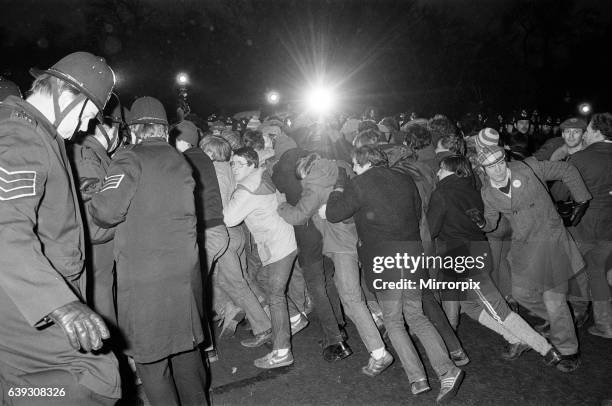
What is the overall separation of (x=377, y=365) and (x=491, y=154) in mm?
2286

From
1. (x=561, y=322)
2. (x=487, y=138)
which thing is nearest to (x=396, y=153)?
(x=487, y=138)

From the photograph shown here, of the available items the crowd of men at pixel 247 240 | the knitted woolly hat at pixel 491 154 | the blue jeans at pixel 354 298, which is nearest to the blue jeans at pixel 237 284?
the crowd of men at pixel 247 240

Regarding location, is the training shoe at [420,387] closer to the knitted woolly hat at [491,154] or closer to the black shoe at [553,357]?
the black shoe at [553,357]

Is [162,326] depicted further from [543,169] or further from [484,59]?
[484,59]

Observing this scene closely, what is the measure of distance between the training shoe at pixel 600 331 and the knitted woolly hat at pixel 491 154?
2452 millimetres

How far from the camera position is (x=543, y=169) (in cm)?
454

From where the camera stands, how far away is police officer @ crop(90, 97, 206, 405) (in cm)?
296

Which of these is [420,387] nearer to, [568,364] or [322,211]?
[568,364]

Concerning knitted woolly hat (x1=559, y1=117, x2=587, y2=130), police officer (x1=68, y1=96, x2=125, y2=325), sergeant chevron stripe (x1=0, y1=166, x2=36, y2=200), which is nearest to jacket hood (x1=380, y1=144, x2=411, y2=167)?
knitted woolly hat (x1=559, y1=117, x2=587, y2=130)

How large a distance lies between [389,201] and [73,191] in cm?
248

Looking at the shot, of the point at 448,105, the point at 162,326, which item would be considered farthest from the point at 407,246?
the point at 448,105

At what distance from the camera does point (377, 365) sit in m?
4.37

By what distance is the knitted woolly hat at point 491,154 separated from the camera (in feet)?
13.9

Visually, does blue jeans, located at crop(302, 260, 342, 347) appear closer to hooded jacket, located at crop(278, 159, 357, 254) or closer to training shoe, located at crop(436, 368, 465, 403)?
hooded jacket, located at crop(278, 159, 357, 254)
